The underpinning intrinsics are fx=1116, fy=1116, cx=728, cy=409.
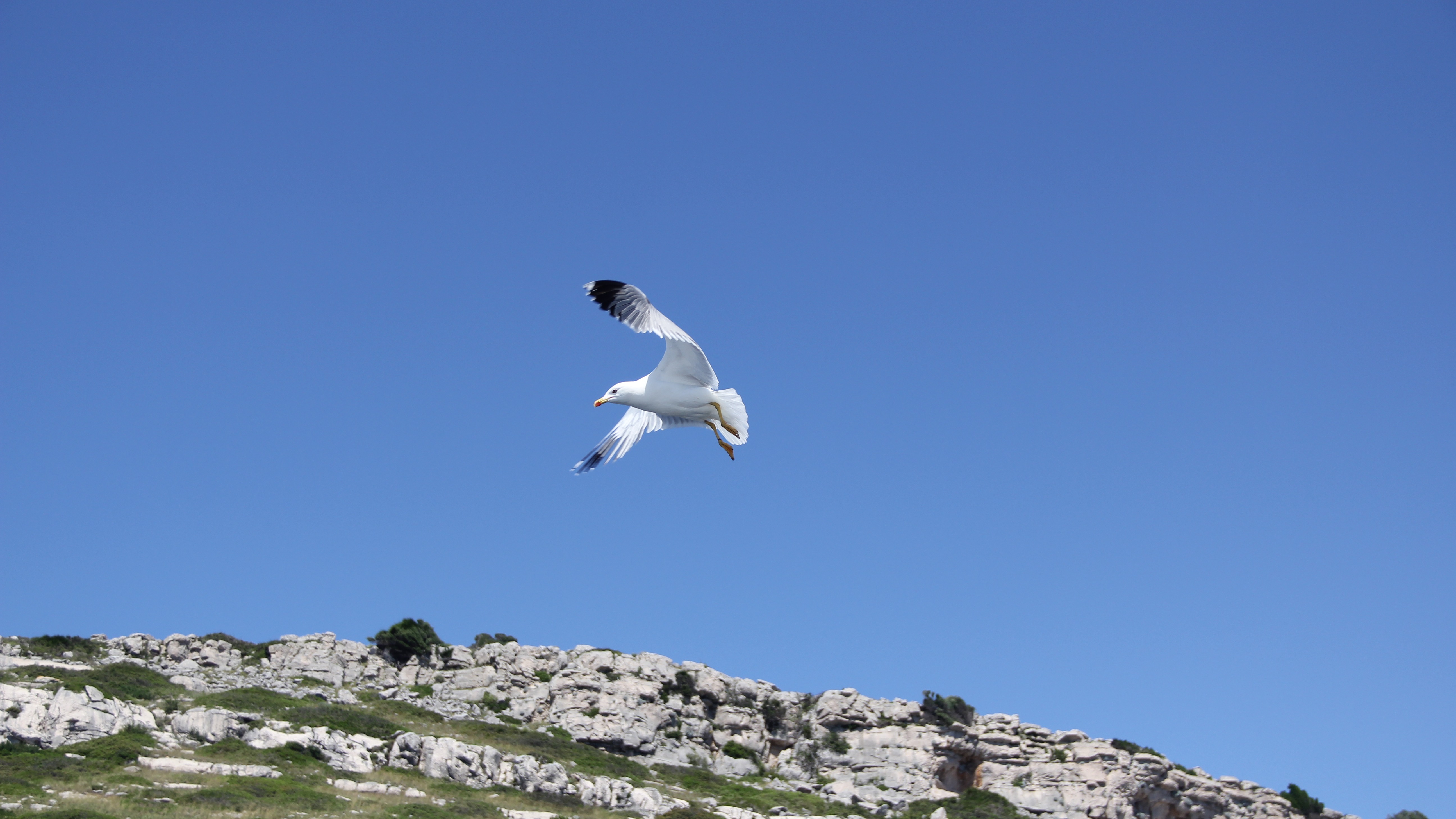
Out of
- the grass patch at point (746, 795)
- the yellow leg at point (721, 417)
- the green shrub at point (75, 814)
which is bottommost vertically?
the green shrub at point (75, 814)

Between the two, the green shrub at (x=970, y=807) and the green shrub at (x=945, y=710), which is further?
the green shrub at (x=945, y=710)

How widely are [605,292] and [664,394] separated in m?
2.67

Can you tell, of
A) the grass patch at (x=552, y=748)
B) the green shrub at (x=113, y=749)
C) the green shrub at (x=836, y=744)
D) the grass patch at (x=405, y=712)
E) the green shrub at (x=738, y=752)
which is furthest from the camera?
the green shrub at (x=836, y=744)

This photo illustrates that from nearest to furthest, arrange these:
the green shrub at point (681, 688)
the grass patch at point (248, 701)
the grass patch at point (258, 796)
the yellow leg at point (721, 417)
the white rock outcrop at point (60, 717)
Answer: the yellow leg at point (721, 417)
the grass patch at point (258, 796)
the white rock outcrop at point (60, 717)
the grass patch at point (248, 701)
the green shrub at point (681, 688)

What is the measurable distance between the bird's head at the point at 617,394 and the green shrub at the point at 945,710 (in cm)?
3332

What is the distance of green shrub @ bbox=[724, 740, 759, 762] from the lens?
1809 inches

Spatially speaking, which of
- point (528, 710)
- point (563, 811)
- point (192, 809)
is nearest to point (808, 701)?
point (528, 710)

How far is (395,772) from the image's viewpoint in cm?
3281

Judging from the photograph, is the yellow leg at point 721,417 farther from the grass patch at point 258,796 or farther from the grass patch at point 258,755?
the grass patch at point 258,755

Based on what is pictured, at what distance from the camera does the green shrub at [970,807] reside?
134 feet

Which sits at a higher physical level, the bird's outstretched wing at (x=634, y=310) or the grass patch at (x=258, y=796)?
the bird's outstretched wing at (x=634, y=310)

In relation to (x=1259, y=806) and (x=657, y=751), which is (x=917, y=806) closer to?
(x=657, y=751)

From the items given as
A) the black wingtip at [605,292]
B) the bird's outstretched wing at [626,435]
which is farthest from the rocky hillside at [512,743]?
the black wingtip at [605,292]

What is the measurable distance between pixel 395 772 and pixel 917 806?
761 inches
